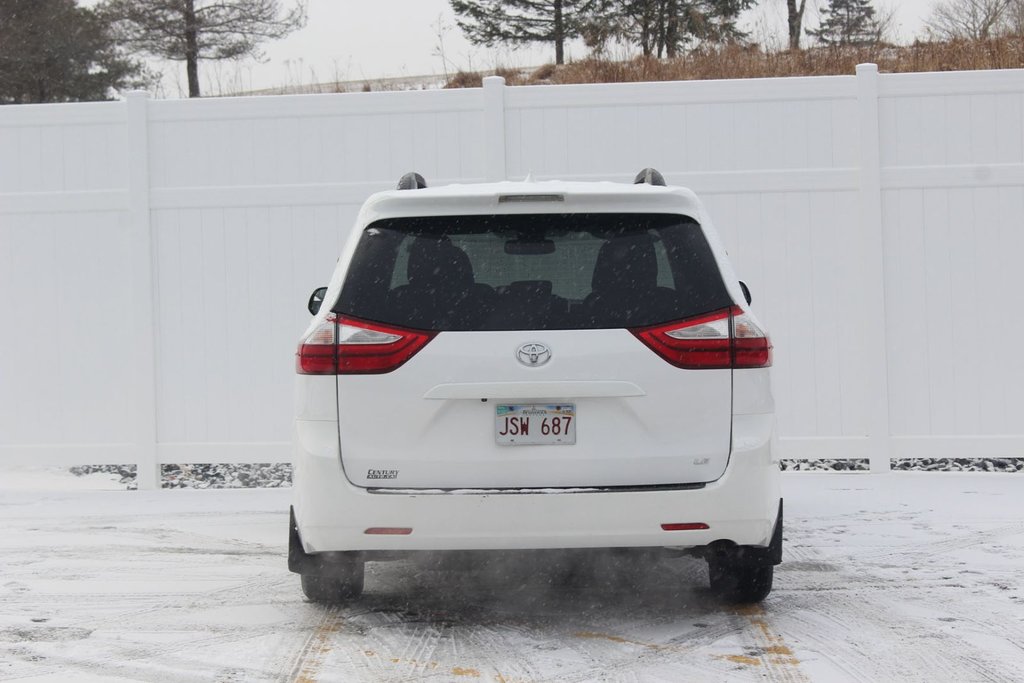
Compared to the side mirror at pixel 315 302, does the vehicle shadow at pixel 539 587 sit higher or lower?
lower

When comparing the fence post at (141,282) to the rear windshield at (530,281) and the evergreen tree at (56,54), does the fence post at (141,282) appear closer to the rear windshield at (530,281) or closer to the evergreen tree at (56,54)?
the rear windshield at (530,281)

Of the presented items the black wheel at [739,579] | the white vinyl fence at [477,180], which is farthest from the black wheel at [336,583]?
the white vinyl fence at [477,180]

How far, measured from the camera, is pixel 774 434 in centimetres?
443

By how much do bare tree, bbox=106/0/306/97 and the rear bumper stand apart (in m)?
29.9

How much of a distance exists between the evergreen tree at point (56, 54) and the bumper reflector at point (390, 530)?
1162 inches

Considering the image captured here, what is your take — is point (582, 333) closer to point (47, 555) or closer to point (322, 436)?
point (322, 436)

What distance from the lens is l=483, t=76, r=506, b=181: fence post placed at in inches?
336

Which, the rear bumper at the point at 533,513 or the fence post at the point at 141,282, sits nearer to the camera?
the rear bumper at the point at 533,513

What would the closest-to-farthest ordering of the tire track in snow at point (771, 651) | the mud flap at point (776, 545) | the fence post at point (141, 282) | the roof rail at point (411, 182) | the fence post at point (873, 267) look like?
the tire track in snow at point (771, 651) < the mud flap at point (776, 545) < the roof rail at point (411, 182) < the fence post at point (873, 267) < the fence post at point (141, 282)

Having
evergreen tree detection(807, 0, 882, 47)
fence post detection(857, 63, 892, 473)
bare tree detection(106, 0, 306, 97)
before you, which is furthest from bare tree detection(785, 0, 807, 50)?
fence post detection(857, 63, 892, 473)

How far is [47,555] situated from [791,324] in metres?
4.98

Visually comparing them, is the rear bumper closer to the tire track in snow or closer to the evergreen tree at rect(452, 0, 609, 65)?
the tire track in snow

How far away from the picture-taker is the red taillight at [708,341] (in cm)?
419

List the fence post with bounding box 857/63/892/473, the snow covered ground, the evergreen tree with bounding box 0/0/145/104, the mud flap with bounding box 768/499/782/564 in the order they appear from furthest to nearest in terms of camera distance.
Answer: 1. the evergreen tree with bounding box 0/0/145/104
2. the fence post with bounding box 857/63/892/473
3. the mud flap with bounding box 768/499/782/564
4. the snow covered ground
